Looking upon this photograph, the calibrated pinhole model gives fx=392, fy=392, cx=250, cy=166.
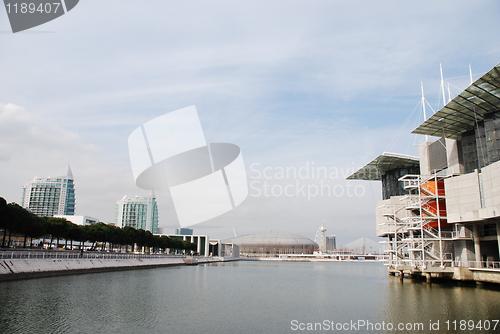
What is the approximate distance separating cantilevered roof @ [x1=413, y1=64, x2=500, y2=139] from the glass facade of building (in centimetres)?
17438

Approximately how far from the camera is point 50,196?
18638cm

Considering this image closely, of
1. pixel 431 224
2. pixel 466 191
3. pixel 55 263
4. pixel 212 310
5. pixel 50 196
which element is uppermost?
pixel 50 196

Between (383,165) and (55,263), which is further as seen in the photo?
(383,165)

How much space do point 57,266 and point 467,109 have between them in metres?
52.1

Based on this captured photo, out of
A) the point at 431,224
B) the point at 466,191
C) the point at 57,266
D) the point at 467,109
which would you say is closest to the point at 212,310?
the point at 57,266

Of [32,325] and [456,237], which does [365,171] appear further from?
[32,325]

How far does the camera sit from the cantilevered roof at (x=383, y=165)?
77581 millimetres

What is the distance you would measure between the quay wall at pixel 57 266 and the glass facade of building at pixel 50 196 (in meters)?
125

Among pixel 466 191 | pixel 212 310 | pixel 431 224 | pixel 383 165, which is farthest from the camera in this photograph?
pixel 383 165

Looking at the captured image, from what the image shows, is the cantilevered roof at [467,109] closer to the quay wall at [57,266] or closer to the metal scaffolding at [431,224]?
the metal scaffolding at [431,224]

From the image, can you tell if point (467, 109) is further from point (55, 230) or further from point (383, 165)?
point (55, 230)

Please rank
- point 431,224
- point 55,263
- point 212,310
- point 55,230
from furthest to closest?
1. point 55,230
2. point 431,224
3. point 55,263
4. point 212,310

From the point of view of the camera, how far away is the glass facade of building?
18488 centimetres

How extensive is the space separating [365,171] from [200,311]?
2832 inches
